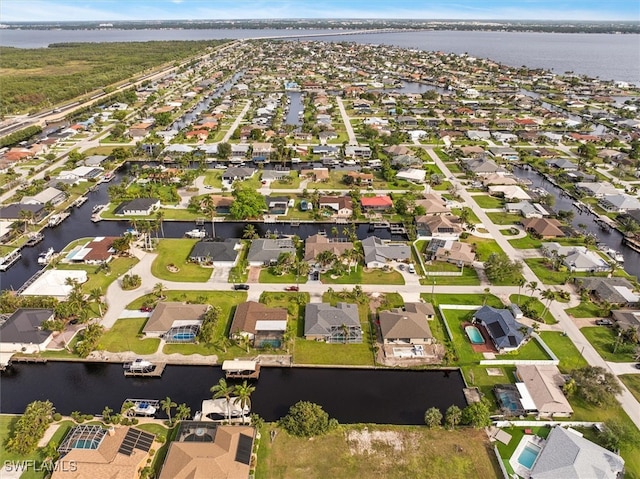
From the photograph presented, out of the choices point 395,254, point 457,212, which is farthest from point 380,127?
Result: point 395,254

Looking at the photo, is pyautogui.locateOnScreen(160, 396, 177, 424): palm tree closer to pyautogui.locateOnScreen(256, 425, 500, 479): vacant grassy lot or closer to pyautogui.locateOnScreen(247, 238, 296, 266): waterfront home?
pyautogui.locateOnScreen(256, 425, 500, 479): vacant grassy lot

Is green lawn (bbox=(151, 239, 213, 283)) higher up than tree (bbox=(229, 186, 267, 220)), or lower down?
lower down

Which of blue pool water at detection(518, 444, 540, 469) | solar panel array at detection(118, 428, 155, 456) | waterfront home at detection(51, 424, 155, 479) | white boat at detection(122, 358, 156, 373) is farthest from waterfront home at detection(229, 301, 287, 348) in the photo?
blue pool water at detection(518, 444, 540, 469)

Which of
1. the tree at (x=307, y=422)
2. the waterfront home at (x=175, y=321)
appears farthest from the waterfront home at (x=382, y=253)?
the tree at (x=307, y=422)

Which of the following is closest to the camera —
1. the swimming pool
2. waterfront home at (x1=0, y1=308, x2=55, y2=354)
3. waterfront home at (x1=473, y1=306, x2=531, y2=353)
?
waterfront home at (x1=0, y1=308, x2=55, y2=354)

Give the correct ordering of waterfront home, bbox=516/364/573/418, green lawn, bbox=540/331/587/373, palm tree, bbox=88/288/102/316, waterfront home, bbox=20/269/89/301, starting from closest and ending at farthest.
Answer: waterfront home, bbox=516/364/573/418
green lawn, bbox=540/331/587/373
palm tree, bbox=88/288/102/316
waterfront home, bbox=20/269/89/301

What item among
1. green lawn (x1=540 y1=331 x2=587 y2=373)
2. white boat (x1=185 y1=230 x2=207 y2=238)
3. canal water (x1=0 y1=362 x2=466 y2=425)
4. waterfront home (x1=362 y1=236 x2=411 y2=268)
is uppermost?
waterfront home (x1=362 y1=236 x2=411 y2=268)

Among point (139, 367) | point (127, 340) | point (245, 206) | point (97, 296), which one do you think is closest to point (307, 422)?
point (139, 367)
